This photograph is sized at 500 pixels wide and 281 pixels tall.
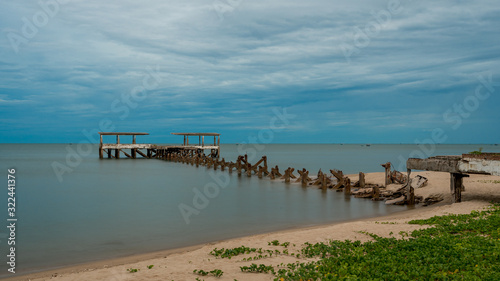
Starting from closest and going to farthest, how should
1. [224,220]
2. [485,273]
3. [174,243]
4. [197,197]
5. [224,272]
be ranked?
1. [485,273]
2. [224,272]
3. [174,243]
4. [224,220]
5. [197,197]

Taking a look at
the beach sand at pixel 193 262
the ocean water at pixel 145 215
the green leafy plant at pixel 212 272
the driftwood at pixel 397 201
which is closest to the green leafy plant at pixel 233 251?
the beach sand at pixel 193 262

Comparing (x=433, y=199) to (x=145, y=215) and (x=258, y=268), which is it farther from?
(x=258, y=268)

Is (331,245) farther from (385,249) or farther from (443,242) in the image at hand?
(443,242)

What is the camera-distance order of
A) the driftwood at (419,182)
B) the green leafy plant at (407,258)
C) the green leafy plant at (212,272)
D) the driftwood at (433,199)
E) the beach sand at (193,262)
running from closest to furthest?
1. the green leafy plant at (407,258)
2. the green leafy plant at (212,272)
3. the beach sand at (193,262)
4. the driftwood at (433,199)
5. the driftwood at (419,182)

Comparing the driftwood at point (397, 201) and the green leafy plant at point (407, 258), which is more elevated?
the green leafy plant at point (407, 258)

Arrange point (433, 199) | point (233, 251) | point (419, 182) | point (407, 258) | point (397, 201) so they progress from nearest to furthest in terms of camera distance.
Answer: point (407, 258)
point (233, 251)
point (433, 199)
point (397, 201)
point (419, 182)

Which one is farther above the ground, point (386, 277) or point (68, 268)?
point (386, 277)

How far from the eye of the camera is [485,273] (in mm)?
6996

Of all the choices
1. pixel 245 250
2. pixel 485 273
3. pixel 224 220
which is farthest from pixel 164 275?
pixel 224 220

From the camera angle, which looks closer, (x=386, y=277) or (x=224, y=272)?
(x=386, y=277)

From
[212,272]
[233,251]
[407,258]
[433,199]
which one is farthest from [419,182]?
A: [212,272]

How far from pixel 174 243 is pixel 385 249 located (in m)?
7.41

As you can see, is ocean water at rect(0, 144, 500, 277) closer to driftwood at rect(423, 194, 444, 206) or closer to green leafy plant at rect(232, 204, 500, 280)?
driftwood at rect(423, 194, 444, 206)

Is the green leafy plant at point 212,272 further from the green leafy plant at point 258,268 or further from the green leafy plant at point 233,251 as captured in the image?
the green leafy plant at point 233,251
